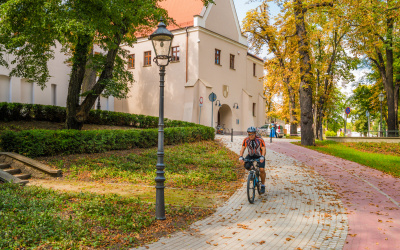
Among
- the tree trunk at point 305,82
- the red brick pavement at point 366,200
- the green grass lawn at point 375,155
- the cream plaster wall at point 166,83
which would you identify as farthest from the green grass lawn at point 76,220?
the cream plaster wall at point 166,83

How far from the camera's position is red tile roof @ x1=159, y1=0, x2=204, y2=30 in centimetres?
3125

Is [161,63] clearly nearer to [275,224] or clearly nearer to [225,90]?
[275,224]

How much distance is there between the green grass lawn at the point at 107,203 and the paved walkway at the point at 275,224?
0.41m

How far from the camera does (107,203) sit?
694 cm

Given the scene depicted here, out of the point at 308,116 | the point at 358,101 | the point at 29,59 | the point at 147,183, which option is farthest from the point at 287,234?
the point at 358,101

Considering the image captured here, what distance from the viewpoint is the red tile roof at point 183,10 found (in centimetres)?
3125

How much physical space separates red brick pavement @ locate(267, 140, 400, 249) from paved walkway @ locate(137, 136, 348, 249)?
250mm

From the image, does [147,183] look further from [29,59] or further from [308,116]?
[308,116]

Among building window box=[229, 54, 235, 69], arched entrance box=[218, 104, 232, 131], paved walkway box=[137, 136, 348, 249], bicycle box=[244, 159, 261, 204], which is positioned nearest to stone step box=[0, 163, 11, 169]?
paved walkway box=[137, 136, 348, 249]

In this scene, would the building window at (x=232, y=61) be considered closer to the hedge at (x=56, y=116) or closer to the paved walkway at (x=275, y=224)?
the hedge at (x=56, y=116)

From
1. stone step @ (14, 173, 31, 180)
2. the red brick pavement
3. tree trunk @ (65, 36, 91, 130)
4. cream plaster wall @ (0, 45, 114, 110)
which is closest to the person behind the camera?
the red brick pavement

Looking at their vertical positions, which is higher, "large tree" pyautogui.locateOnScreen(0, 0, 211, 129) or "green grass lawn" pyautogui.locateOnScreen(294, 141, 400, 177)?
"large tree" pyautogui.locateOnScreen(0, 0, 211, 129)

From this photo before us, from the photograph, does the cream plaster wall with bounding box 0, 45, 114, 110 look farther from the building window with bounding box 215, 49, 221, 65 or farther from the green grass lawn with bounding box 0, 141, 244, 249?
the building window with bounding box 215, 49, 221, 65


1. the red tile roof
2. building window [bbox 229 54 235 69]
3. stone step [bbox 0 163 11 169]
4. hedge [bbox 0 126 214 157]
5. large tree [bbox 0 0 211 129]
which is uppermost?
the red tile roof
